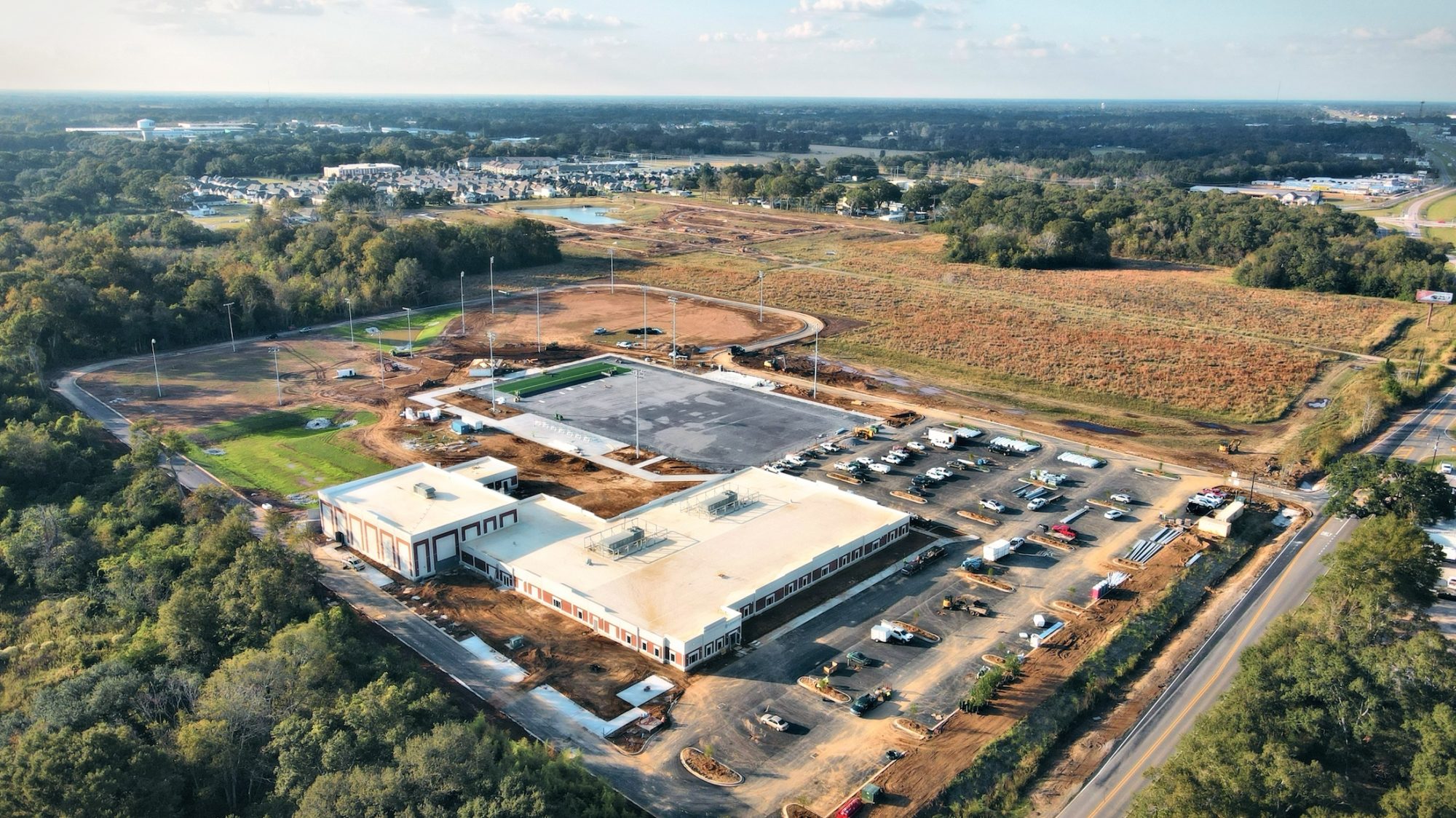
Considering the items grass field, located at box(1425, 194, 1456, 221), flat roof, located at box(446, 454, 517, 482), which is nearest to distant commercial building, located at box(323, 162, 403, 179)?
flat roof, located at box(446, 454, 517, 482)

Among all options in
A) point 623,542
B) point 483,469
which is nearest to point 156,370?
point 483,469

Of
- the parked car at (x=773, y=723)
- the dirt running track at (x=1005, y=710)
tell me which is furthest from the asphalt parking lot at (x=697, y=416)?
the parked car at (x=773, y=723)

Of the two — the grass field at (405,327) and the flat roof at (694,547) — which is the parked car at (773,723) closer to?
the flat roof at (694,547)

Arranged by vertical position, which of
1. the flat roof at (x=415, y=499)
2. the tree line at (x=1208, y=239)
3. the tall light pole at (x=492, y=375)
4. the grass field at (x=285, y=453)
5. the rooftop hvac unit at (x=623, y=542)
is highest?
the tree line at (x=1208, y=239)

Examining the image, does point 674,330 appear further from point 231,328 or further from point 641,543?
point 641,543

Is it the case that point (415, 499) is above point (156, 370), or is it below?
below

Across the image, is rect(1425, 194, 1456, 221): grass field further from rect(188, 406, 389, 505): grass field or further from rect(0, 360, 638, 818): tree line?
rect(0, 360, 638, 818): tree line
